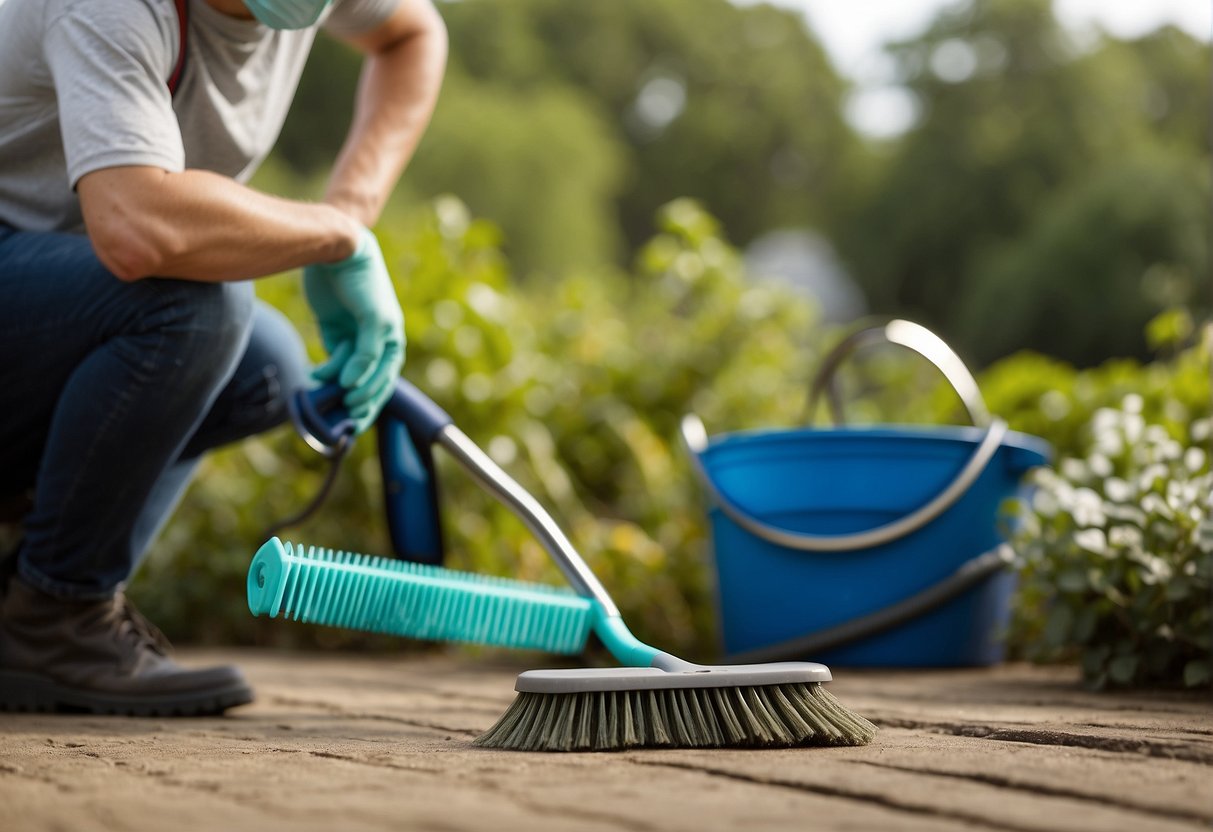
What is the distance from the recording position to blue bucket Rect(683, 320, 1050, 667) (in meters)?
2.29

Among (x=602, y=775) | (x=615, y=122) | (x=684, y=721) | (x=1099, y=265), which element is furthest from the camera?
(x=615, y=122)

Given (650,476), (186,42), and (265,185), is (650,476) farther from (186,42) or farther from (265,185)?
(265,185)

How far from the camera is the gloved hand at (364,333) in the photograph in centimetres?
175

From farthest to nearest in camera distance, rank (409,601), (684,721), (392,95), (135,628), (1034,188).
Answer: (1034,188), (392,95), (135,628), (409,601), (684,721)

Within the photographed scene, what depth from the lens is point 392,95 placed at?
2111mm

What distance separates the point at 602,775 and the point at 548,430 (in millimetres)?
2076

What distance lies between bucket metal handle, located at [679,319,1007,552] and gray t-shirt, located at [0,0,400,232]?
97 centimetres

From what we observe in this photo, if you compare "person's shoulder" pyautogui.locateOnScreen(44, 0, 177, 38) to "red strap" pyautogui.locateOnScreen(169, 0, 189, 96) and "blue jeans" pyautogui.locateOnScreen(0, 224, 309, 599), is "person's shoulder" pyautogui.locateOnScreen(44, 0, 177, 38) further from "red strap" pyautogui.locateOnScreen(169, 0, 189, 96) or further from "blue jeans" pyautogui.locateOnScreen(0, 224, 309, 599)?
"blue jeans" pyautogui.locateOnScreen(0, 224, 309, 599)

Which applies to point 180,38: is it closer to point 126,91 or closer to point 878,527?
point 126,91

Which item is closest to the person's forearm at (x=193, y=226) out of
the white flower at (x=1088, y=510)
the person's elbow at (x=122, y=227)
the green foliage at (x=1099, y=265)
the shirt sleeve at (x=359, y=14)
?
the person's elbow at (x=122, y=227)

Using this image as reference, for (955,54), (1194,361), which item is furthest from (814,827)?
(955,54)

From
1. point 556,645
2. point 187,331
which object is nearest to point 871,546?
point 556,645

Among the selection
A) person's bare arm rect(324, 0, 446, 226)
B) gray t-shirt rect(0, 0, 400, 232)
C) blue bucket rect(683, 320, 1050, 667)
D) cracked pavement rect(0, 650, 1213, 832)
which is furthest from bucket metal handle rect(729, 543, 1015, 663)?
gray t-shirt rect(0, 0, 400, 232)

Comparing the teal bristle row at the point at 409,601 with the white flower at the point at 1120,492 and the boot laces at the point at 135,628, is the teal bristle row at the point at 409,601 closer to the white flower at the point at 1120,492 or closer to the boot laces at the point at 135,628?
the boot laces at the point at 135,628
